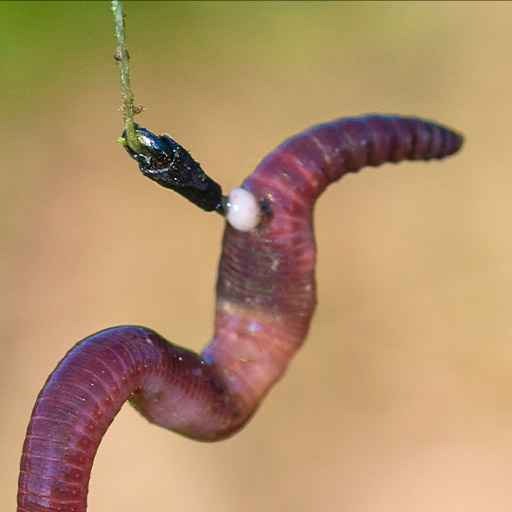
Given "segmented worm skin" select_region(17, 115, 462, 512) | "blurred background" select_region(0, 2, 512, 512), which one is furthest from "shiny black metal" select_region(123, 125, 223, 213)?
"blurred background" select_region(0, 2, 512, 512)

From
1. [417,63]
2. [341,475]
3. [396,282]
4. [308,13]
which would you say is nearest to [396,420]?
[341,475]

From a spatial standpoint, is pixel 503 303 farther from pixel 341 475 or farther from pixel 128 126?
pixel 128 126

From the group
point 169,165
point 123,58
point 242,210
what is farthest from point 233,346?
point 123,58

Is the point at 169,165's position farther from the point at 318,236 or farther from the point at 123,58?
the point at 318,236

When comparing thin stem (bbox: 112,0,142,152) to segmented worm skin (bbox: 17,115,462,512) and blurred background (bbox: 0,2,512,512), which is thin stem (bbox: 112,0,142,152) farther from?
blurred background (bbox: 0,2,512,512)

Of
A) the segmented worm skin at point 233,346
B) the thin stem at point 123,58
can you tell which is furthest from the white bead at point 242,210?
the thin stem at point 123,58

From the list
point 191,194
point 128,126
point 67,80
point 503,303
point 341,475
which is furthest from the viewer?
point 67,80
